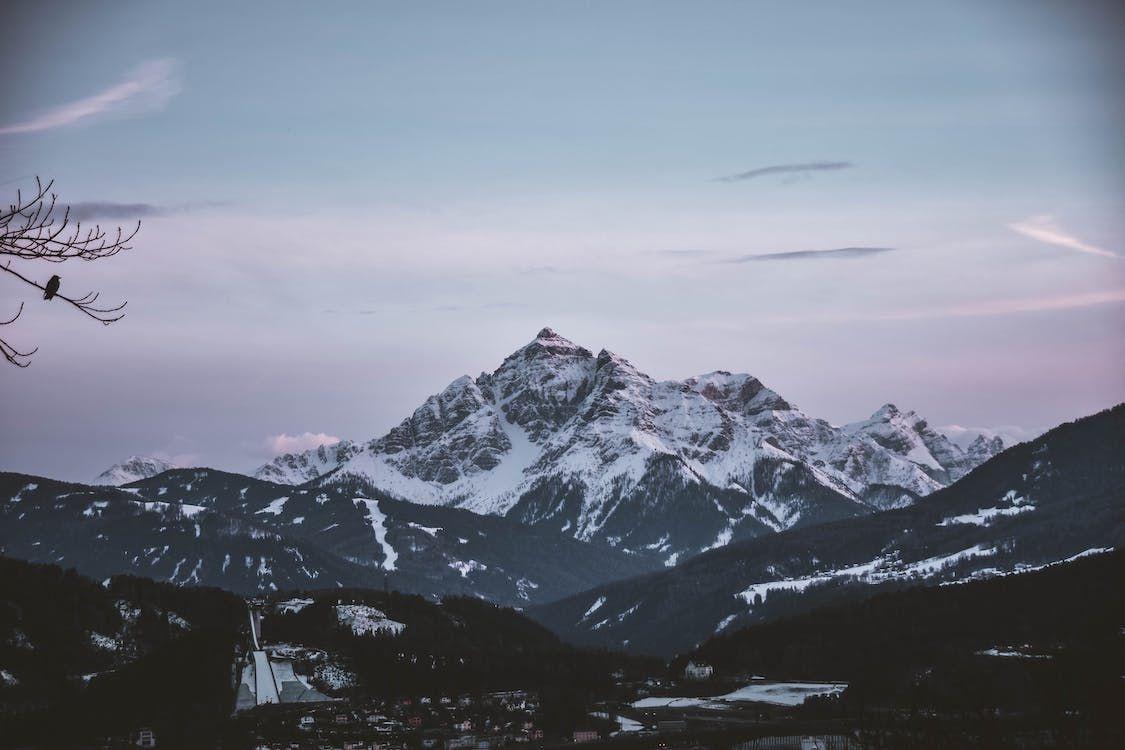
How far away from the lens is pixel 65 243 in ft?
110

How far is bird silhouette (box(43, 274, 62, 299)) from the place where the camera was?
34.0m

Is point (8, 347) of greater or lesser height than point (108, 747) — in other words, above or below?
above

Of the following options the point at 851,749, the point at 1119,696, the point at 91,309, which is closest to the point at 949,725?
the point at 851,749

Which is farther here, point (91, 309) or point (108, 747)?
point (108, 747)

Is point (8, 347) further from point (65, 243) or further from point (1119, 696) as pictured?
point (1119, 696)

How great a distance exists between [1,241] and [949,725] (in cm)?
16589

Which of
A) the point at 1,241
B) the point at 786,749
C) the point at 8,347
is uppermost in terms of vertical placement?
the point at 1,241

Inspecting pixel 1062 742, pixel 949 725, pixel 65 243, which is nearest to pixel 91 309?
pixel 65 243

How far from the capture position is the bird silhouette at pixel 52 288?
34000mm

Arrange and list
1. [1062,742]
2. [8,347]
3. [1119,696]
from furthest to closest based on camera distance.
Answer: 1. [1119,696]
2. [1062,742]
3. [8,347]

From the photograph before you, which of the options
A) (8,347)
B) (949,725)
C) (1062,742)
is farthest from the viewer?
(949,725)

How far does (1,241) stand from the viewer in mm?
33500

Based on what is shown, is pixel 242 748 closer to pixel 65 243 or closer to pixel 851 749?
pixel 851 749

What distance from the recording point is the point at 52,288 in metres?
34.3
